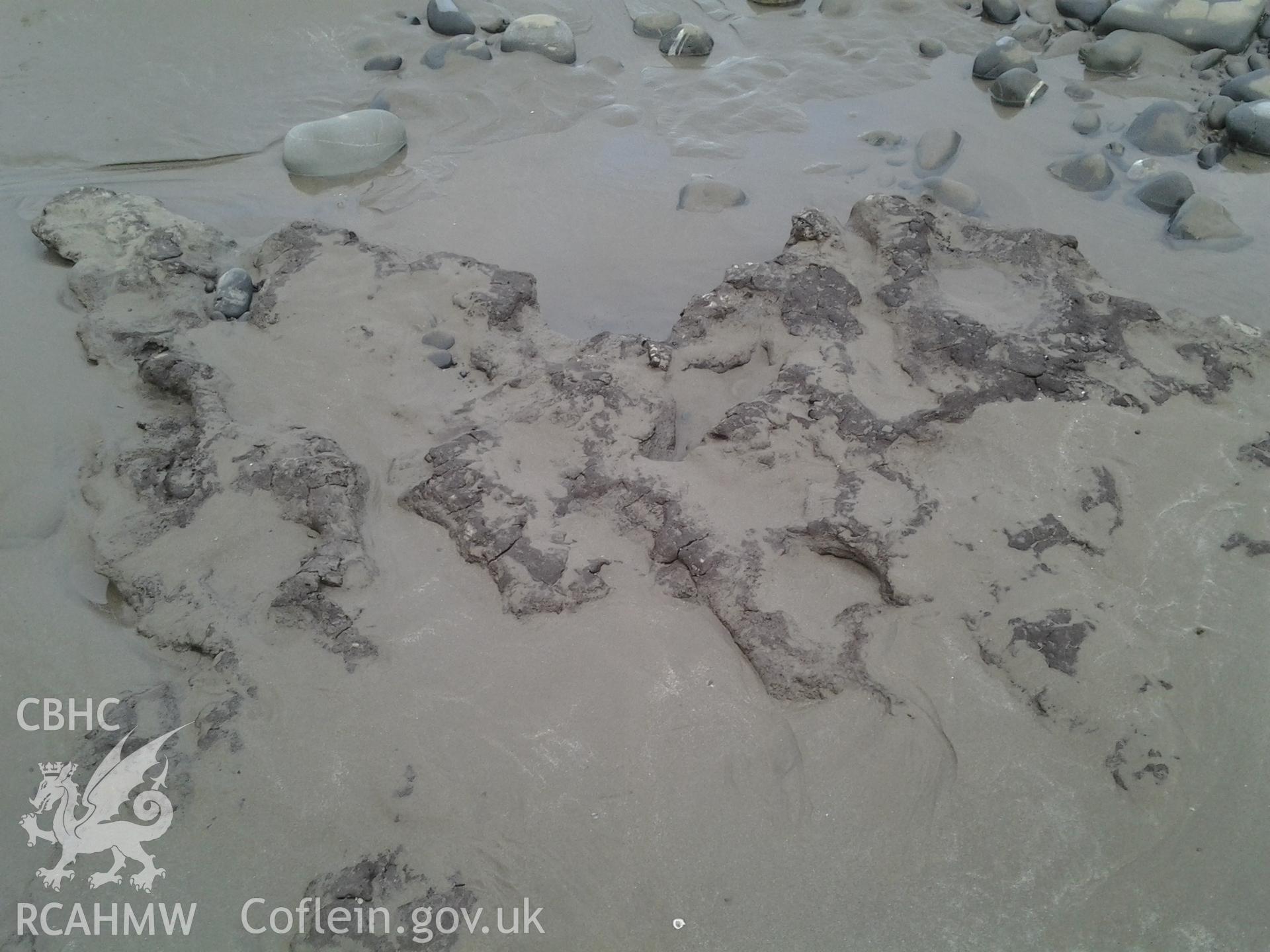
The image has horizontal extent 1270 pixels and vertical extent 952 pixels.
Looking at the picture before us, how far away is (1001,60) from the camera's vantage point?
5.70m

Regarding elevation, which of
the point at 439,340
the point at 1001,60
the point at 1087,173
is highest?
the point at 1001,60

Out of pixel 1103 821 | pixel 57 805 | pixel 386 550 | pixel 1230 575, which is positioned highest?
pixel 1230 575

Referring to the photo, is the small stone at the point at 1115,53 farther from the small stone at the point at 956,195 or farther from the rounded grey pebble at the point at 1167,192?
the small stone at the point at 956,195

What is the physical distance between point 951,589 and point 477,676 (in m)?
1.52

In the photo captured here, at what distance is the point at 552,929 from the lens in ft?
7.29

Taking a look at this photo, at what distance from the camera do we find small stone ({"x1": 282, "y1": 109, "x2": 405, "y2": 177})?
490cm

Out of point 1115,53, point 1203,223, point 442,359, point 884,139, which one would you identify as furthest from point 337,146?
point 1115,53

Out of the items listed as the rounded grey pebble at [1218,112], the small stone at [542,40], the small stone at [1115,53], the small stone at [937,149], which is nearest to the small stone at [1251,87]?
the rounded grey pebble at [1218,112]

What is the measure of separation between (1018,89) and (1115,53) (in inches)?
33.1

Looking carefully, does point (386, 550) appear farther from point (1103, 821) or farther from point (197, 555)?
point (1103, 821)

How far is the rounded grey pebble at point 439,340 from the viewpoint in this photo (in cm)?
370

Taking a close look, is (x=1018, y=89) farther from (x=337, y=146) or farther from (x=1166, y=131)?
(x=337, y=146)

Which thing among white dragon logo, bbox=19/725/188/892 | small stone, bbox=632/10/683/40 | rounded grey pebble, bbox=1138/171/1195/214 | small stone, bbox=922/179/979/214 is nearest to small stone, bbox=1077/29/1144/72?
rounded grey pebble, bbox=1138/171/1195/214

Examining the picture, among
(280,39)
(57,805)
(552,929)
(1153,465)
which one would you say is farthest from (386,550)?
(280,39)
